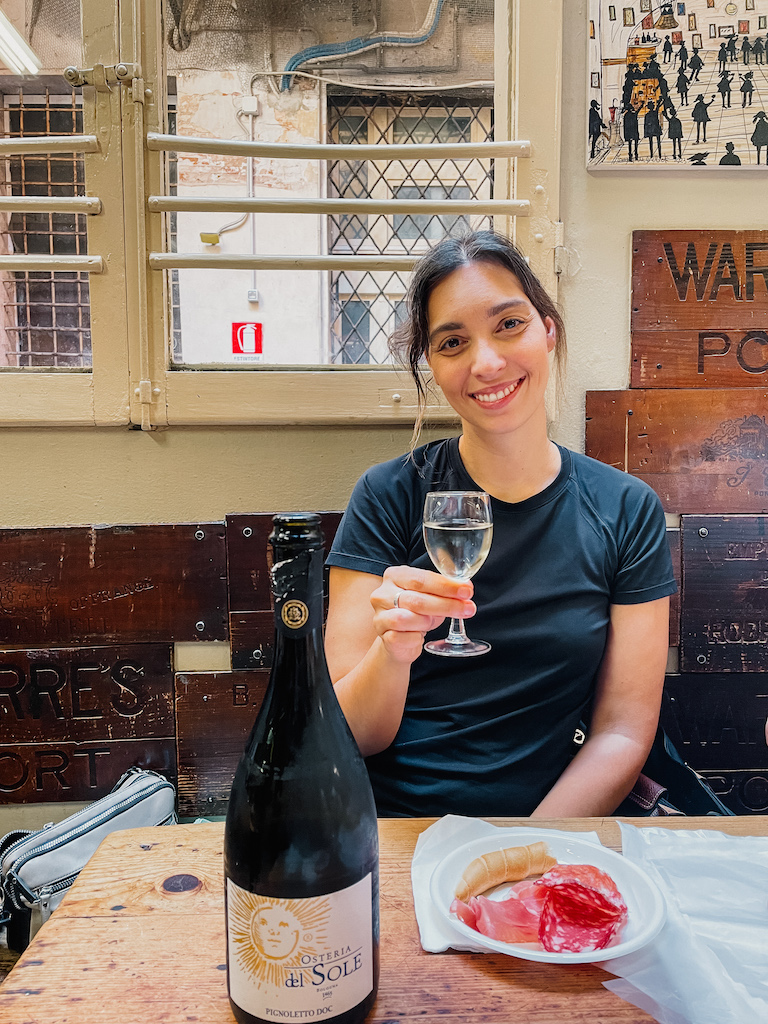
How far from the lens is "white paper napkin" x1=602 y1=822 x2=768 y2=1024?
52cm

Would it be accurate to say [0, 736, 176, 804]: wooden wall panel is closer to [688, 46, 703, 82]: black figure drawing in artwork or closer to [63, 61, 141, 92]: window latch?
[63, 61, 141, 92]: window latch

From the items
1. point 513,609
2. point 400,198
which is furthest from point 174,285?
point 513,609

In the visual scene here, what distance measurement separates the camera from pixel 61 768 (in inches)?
63.1

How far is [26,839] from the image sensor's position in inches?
54.2

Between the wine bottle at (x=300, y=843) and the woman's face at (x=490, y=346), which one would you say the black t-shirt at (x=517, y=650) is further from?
the wine bottle at (x=300, y=843)

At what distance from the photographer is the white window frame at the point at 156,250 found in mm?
1522

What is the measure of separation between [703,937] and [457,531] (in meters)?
0.47

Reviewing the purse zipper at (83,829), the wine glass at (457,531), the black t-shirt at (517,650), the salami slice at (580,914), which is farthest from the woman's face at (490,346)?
the purse zipper at (83,829)

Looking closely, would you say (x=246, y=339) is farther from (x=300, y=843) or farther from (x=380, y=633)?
(x=300, y=843)

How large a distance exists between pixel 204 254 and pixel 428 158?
533 mm

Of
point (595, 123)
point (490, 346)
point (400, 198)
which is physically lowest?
point (490, 346)

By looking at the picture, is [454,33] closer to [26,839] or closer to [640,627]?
[640,627]

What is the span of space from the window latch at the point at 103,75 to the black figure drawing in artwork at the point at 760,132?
54.8 inches

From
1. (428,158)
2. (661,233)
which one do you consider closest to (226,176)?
(428,158)
